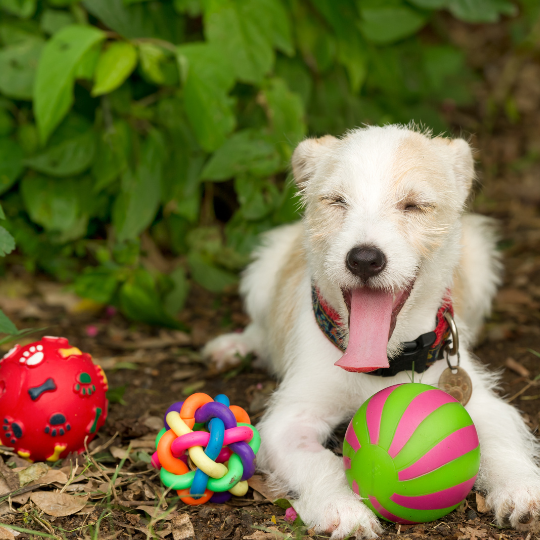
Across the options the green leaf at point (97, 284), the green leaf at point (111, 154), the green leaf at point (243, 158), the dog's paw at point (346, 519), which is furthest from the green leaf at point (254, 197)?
the dog's paw at point (346, 519)

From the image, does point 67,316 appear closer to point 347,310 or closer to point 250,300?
point 250,300

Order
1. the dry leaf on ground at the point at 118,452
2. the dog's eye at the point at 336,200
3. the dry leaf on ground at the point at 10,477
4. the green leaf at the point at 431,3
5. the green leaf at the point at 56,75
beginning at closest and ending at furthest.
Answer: the dry leaf on ground at the point at 10,477
the dog's eye at the point at 336,200
the dry leaf on ground at the point at 118,452
the green leaf at the point at 56,75
the green leaf at the point at 431,3

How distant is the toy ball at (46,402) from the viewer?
2.92 meters

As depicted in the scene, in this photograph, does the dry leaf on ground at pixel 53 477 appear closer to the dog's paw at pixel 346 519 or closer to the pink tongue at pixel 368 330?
the dog's paw at pixel 346 519

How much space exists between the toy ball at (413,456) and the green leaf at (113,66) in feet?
9.00

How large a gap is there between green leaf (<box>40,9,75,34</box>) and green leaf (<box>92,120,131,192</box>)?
0.80 metres

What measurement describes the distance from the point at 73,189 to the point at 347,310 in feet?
9.32

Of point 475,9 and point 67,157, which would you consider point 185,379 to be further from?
point 475,9

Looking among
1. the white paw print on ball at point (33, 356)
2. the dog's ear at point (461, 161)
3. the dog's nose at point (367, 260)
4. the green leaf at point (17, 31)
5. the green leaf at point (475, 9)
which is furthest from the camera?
the green leaf at point (475, 9)

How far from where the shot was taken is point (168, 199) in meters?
5.03

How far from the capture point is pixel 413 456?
2.35m

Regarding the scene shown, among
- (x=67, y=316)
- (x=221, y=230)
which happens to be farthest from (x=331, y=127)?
(x=67, y=316)

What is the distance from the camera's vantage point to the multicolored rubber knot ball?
255 cm

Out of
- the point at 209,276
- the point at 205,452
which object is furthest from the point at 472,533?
the point at 209,276
